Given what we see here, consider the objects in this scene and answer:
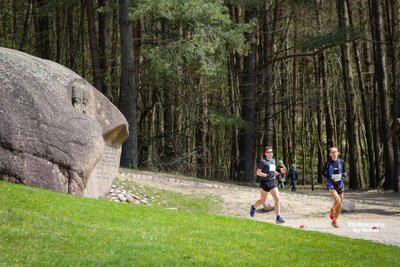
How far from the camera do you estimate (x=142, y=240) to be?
9.28 m

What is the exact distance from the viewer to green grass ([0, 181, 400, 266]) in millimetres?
8148

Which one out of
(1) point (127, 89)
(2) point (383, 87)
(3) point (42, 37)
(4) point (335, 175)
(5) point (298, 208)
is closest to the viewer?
(4) point (335, 175)

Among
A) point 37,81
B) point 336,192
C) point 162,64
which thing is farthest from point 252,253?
point 162,64

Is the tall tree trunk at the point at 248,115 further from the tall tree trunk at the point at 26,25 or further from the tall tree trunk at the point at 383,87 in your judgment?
the tall tree trunk at the point at 26,25

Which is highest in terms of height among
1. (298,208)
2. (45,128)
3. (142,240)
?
(45,128)

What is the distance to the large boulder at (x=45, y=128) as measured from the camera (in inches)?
525

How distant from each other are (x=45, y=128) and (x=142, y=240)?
5.37m

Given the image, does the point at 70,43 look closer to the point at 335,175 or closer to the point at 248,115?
the point at 248,115

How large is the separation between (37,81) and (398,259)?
8650 millimetres

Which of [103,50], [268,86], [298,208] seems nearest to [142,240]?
[298,208]

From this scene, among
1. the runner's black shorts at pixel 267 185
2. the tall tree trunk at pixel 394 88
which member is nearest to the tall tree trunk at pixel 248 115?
the tall tree trunk at pixel 394 88

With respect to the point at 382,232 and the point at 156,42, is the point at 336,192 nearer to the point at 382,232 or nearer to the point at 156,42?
the point at 382,232

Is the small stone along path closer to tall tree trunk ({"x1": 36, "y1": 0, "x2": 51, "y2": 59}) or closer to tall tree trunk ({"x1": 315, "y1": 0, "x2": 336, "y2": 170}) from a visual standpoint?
tall tree trunk ({"x1": 315, "y1": 0, "x2": 336, "y2": 170})

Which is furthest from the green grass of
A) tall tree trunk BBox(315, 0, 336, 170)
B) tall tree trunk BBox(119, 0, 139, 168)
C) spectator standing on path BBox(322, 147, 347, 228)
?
tall tree trunk BBox(315, 0, 336, 170)
